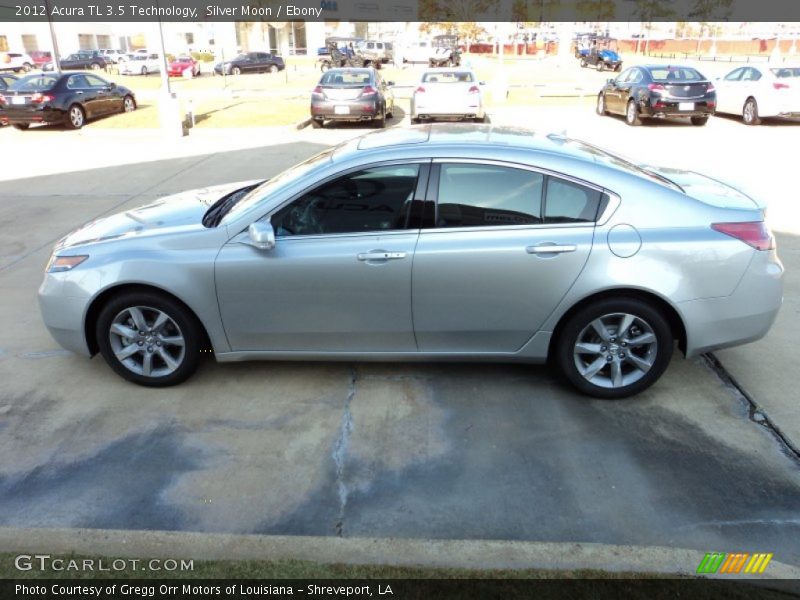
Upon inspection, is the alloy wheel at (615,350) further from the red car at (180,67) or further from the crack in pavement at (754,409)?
the red car at (180,67)

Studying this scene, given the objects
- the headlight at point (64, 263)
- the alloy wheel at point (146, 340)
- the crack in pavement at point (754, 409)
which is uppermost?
the headlight at point (64, 263)

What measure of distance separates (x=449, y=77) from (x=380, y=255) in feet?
43.7

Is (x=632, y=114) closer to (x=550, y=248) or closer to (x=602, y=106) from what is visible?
(x=602, y=106)

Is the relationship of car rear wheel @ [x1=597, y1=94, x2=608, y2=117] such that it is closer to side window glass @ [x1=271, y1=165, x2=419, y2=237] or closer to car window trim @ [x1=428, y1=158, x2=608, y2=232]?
car window trim @ [x1=428, y1=158, x2=608, y2=232]

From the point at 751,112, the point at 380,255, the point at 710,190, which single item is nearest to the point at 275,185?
the point at 380,255

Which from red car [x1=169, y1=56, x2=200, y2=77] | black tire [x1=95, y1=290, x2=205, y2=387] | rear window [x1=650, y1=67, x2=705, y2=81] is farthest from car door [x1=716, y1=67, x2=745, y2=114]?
red car [x1=169, y1=56, x2=200, y2=77]

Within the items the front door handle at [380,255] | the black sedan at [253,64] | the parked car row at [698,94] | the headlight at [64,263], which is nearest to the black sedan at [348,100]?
the parked car row at [698,94]

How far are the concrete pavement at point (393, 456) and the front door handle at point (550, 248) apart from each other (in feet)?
3.15

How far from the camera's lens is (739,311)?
3746mm

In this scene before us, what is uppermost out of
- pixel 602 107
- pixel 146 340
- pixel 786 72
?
pixel 786 72

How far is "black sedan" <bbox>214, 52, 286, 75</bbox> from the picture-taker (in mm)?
40094

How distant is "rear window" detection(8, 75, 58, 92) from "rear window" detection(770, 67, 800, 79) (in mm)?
18424

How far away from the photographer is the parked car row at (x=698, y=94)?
15.4 m

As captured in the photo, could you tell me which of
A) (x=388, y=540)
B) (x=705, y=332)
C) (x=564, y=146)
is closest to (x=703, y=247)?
(x=705, y=332)
